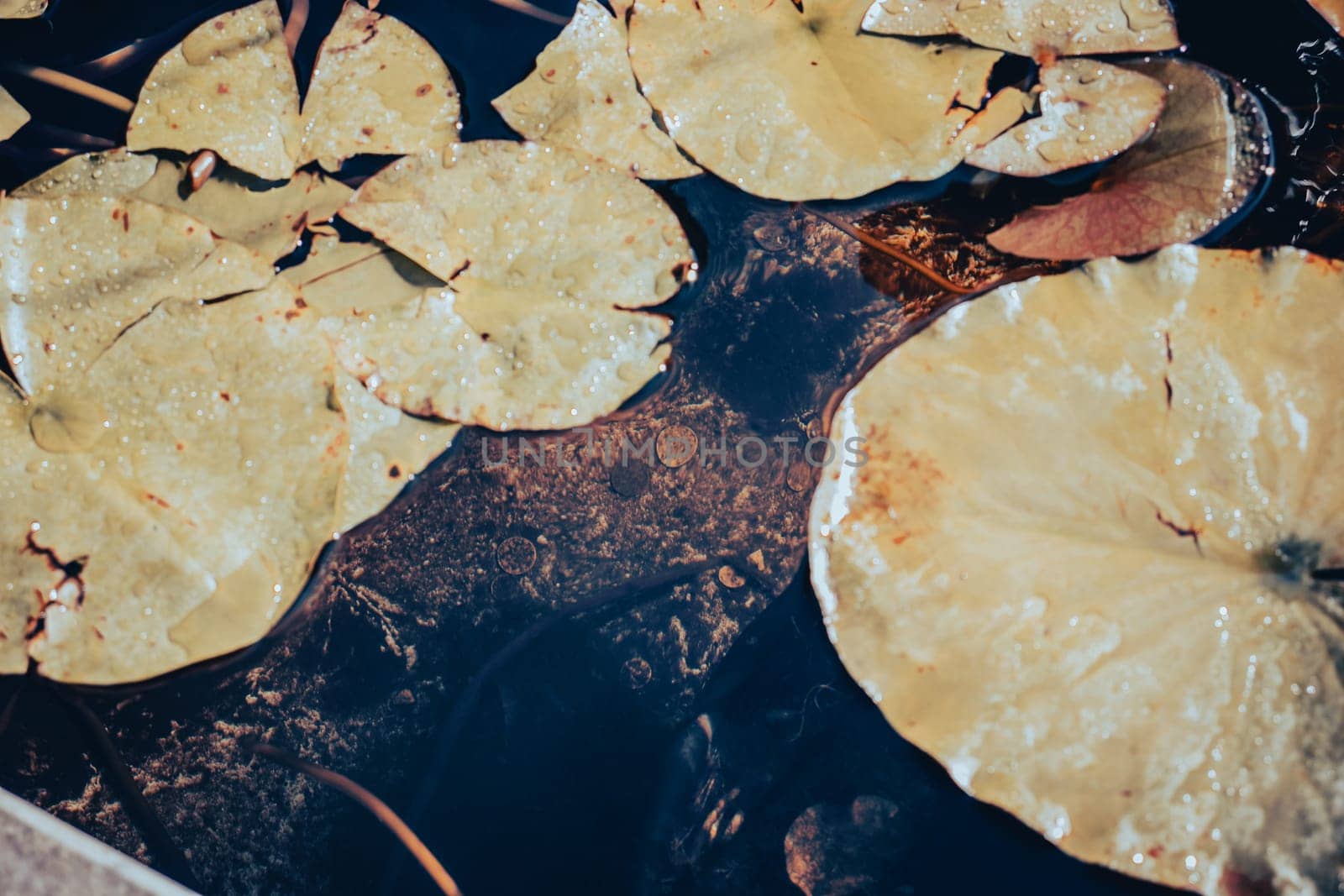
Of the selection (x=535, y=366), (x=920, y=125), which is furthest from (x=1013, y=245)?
(x=535, y=366)

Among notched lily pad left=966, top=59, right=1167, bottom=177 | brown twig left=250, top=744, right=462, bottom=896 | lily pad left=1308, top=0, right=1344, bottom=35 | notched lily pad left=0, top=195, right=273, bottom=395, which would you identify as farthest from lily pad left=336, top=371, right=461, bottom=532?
lily pad left=1308, top=0, right=1344, bottom=35

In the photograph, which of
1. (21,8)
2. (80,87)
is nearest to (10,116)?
(80,87)

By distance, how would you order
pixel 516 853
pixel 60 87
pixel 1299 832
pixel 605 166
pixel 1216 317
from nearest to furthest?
pixel 1299 832
pixel 1216 317
pixel 516 853
pixel 605 166
pixel 60 87

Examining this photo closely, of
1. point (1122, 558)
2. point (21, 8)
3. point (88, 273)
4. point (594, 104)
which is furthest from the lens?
point (21, 8)

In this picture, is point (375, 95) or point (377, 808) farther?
point (375, 95)

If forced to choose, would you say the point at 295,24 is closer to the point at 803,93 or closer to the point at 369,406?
the point at 369,406

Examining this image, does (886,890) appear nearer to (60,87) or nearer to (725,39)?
(725,39)

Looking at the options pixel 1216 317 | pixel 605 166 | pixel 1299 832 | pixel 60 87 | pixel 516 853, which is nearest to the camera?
pixel 1299 832

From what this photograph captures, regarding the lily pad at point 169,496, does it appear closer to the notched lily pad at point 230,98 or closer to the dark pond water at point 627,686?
the dark pond water at point 627,686
